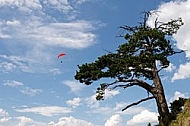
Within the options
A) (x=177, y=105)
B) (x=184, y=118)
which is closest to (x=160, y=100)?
(x=177, y=105)

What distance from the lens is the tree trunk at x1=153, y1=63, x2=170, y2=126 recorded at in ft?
91.7

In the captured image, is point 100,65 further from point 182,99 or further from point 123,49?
point 182,99

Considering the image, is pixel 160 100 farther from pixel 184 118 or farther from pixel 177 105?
pixel 184 118

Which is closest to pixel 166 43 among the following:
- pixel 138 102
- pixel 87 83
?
pixel 138 102

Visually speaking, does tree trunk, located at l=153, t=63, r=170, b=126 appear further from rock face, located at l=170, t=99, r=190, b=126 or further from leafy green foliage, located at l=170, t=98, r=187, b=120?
rock face, located at l=170, t=99, r=190, b=126

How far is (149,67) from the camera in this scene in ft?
98.5

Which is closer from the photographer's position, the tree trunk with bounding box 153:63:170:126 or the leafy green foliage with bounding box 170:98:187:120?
the tree trunk with bounding box 153:63:170:126

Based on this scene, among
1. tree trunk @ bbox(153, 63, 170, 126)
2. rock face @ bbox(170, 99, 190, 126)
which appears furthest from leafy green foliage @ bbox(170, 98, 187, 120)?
rock face @ bbox(170, 99, 190, 126)

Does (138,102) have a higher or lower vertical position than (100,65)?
lower

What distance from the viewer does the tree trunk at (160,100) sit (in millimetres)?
27961

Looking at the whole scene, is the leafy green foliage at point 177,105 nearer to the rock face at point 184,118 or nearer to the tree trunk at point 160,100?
the tree trunk at point 160,100

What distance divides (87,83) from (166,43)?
859 cm

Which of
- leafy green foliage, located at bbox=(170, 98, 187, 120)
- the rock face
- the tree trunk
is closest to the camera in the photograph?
the rock face

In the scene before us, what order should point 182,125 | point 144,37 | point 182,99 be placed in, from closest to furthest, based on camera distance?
point 182,125
point 182,99
point 144,37
